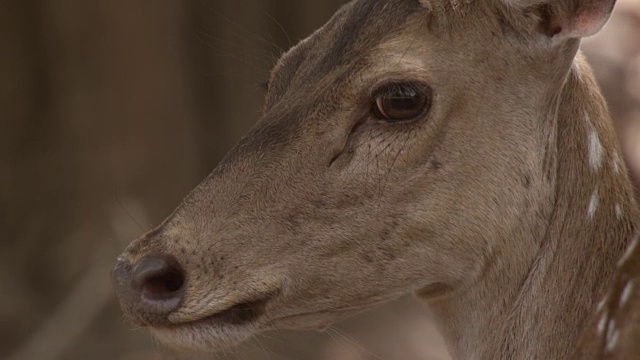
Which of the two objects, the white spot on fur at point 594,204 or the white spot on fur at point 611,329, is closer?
the white spot on fur at point 611,329

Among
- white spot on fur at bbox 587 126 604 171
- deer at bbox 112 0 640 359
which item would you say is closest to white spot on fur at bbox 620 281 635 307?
deer at bbox 112 0 640 359

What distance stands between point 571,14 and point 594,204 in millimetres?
521

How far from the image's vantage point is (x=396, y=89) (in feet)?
10.2

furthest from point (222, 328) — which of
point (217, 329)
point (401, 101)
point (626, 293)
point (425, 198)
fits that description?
point (626, 293)

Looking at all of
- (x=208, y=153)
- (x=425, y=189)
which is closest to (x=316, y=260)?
(x=425, y=189)

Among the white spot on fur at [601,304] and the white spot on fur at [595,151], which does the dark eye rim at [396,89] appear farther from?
the white spot on fur at [601,304]

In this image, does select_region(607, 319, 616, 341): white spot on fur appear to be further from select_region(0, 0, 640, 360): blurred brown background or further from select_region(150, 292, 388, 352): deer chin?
select_region(0, 0, 640, 360): blurred brown background

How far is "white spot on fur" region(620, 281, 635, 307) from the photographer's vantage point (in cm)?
302

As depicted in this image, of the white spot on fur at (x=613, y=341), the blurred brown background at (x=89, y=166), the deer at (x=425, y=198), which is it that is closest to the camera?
the white spot on fur at (x=613, y=341)

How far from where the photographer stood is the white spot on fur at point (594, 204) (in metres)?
3.21

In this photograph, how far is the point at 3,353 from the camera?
686 cm

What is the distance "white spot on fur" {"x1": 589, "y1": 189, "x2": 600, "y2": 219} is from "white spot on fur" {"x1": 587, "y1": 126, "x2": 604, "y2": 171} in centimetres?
7

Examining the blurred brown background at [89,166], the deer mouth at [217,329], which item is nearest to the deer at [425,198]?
the deer mouth at [217,329]

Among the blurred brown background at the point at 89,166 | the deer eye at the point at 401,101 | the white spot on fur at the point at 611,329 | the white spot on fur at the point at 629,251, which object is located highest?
the blurred brown background at the point at 89,166
